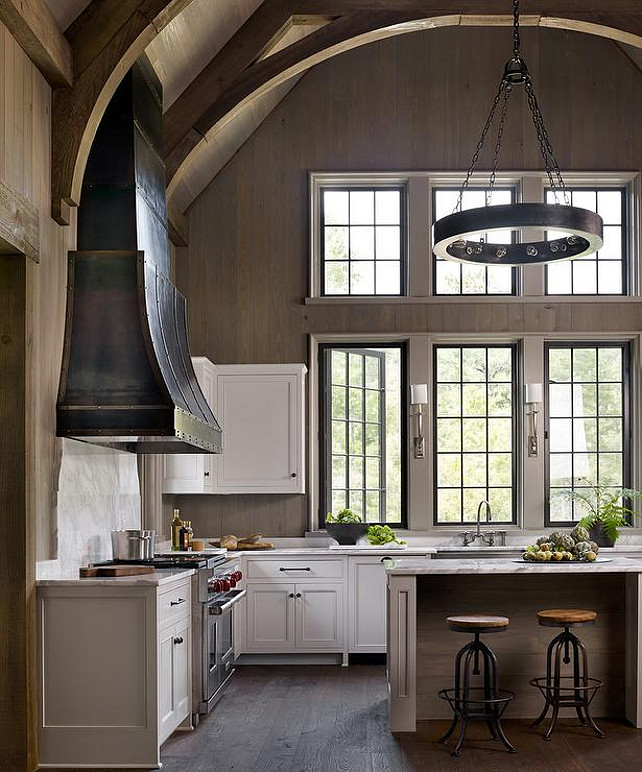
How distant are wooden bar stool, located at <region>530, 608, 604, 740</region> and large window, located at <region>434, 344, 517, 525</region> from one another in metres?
3.01

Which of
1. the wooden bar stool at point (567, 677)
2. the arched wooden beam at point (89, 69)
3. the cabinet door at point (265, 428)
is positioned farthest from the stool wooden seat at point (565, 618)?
the arched wooden beam at point (89, 69)

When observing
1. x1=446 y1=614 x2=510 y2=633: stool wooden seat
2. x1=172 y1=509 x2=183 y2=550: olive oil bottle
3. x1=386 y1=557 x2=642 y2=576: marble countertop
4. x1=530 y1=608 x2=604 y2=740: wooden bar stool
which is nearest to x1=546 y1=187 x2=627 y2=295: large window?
x1=386 y1=557 x2=642 y2=576: marble countertop

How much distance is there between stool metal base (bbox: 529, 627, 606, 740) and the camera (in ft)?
19.9

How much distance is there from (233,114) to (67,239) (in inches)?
84.7

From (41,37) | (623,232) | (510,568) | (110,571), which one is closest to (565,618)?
(510,568)

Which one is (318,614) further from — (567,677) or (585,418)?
(585,418)

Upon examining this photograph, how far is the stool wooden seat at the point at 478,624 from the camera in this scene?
5.84m

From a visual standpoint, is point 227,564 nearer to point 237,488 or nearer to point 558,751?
point 237,488

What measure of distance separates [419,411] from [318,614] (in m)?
1.88

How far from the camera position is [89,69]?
219 inches

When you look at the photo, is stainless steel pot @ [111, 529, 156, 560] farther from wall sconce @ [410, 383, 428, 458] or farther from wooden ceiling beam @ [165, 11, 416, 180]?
wall sconce @ [410, 383, 428, 458]

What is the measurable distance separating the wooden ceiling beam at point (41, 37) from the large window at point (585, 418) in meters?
5.26

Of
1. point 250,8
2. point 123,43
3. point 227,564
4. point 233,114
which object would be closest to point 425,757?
point 227,564

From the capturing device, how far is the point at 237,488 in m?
8.94
